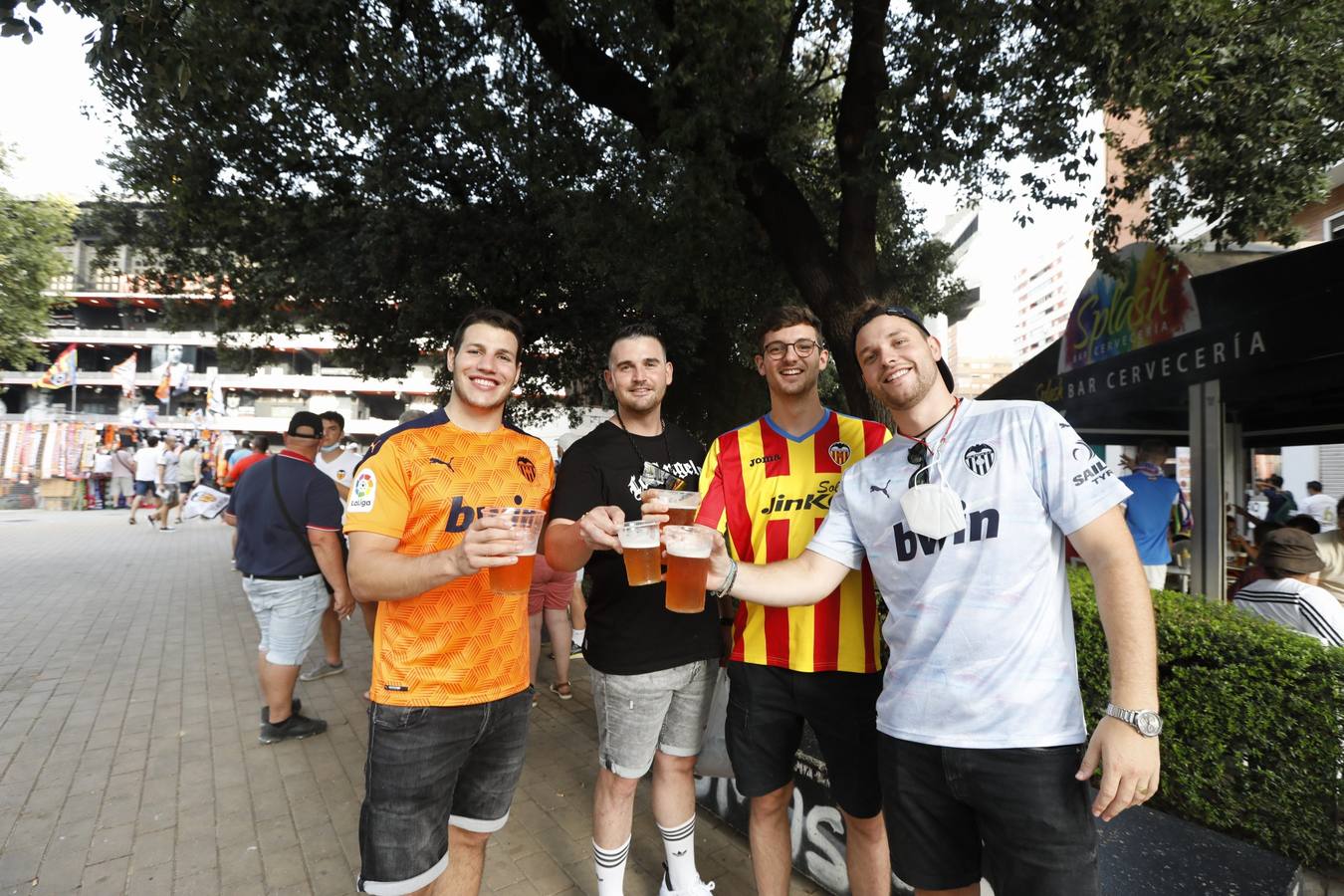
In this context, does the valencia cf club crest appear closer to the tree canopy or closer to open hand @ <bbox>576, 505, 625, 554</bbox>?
open hand @ <bbox>576, 505, 625, 554</bbox>

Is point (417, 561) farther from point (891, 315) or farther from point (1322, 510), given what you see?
point (1322, 510)

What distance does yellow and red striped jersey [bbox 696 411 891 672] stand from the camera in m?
2.28

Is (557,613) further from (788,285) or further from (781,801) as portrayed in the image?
(788,285)

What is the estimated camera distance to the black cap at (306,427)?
4734mm

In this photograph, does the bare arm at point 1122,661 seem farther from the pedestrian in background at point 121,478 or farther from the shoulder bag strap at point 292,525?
the pedestrian in background at point 121,478

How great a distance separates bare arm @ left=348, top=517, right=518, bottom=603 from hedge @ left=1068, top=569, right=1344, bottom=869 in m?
3.14

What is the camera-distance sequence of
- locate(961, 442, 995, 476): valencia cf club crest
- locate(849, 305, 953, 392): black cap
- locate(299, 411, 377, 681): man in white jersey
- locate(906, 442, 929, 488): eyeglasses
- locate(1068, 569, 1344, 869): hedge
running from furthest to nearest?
locate(299, 411, 377, 681): man in white jersey < locate(1068, 569, 1344, 869): hedge < locate(849, 305, 953, 392): black cap < locate(906, 442, 929, 488): eyeglasses < locate(961, 442, 995, 476): valencia cf club crest

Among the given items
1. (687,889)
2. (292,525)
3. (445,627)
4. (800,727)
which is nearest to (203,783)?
(292,525)

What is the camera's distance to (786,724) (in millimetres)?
2338

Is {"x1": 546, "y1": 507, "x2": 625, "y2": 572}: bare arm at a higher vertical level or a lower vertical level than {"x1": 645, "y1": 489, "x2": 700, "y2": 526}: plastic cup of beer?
lower

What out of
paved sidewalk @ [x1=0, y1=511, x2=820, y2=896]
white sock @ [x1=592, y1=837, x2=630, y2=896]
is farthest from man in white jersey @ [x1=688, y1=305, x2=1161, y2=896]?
paved sidewalk @ [x1=0, y1=511, x2=820, y2=896]

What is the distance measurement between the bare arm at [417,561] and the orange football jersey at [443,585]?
66 mm

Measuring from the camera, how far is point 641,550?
1.98m

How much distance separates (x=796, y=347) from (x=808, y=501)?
23.8 inches
